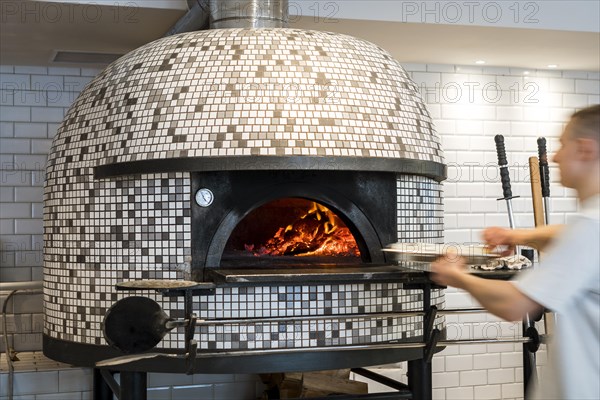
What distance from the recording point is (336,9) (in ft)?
12.7

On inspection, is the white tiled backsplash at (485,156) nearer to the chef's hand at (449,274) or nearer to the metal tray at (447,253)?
the metal tray at (447,253)

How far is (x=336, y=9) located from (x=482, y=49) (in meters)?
1.03

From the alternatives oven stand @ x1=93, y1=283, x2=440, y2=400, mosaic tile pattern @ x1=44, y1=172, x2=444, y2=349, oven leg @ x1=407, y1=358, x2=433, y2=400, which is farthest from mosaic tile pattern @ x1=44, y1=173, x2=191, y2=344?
oven leg @ x1=407, y1=358, x2=433, y2=400

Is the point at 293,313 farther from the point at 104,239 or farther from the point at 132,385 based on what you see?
the point at 104,239

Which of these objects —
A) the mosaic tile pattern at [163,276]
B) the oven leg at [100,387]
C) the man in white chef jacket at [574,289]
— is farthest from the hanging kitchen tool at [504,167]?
the man in white chef jacket at [574,289]

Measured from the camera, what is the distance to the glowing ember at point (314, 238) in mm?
3303

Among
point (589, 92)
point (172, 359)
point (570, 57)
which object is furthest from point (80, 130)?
point (589, 92)

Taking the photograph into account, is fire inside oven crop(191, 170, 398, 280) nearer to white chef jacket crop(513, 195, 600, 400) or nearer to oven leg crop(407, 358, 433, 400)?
oven leg crop(407, 358, 433, 400)

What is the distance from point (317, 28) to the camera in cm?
411

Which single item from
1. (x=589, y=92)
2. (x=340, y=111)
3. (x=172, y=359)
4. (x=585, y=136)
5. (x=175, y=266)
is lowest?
(x=172, y=359)

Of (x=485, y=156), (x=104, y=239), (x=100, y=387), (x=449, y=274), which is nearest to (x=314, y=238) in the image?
(x=104, y=239)

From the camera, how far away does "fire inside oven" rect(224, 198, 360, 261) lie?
10.8 feet

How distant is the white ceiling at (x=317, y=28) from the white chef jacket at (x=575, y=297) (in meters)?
2.38

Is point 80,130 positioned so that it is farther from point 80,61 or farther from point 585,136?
point 585,136
